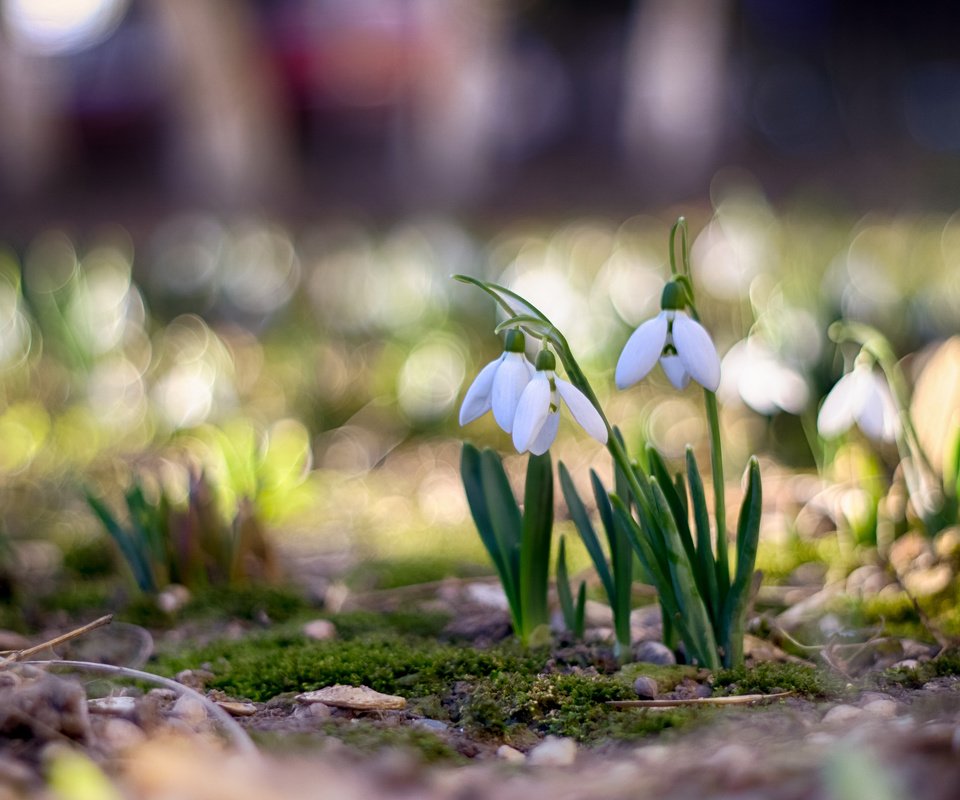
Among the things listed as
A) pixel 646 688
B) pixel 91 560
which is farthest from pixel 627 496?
pixel 91 560

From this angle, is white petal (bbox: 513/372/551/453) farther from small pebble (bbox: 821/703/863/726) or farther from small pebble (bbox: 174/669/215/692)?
small pebble (bbox: 174/669/215/692)

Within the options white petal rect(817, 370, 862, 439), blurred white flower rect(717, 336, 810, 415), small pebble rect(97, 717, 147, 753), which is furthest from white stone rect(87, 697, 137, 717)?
blurred white flower rect(717, 336, 810, 415)

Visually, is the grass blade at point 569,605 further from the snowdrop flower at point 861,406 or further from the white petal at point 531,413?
the snowdrop flower at point 861,406

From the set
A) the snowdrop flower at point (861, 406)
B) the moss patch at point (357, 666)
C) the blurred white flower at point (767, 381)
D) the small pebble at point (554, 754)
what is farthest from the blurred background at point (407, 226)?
the small pebble at point (554, 754)

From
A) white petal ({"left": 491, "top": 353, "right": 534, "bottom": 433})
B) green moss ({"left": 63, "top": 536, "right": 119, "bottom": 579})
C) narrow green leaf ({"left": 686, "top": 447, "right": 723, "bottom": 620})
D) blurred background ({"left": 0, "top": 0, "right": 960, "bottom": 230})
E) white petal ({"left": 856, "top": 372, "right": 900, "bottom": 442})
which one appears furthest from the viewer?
blurred background ({"left": 0, "top": 0, "right": 960, "bottom": 230})

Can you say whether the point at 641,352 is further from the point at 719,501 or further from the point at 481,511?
the point at 481,511

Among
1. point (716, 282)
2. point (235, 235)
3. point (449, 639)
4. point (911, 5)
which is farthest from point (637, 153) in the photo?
point (449, 639)

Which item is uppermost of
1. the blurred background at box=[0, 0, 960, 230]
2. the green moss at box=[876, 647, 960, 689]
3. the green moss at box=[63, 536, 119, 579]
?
the blurred background at box=[0, 0, 960, 230]
